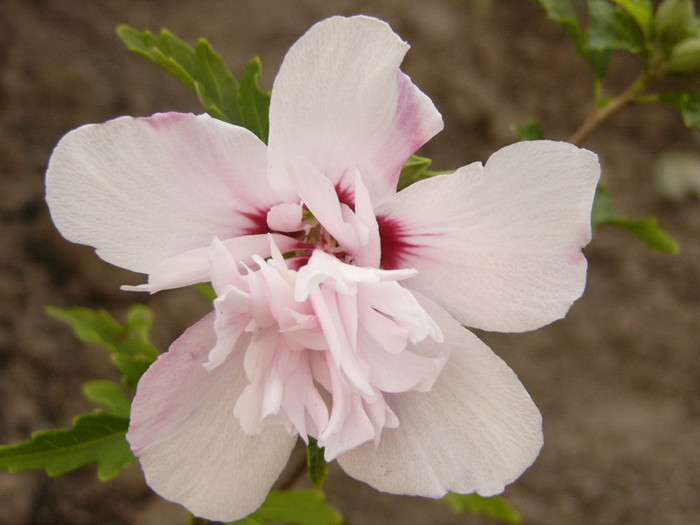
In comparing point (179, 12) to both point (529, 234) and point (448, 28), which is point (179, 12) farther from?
point (529, 234)

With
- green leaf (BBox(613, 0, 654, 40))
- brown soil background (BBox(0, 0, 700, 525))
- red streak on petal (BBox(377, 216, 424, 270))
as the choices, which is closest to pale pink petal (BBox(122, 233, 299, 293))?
red streak on petal (BBox(377, 216, 424, 270))

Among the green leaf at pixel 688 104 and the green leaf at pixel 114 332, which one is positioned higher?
the green leaf at pixel 688 104

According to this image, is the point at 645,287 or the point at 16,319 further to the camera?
the point at 645,287

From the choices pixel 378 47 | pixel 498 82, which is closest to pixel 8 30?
pixel 498 82

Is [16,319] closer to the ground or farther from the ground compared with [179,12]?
closer to the ground

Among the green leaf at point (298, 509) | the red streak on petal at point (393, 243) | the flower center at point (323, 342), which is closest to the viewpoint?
the flower center at point (323, 342)

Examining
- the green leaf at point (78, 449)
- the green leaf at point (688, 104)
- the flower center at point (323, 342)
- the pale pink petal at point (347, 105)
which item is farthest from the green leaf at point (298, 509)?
the green leaf at point (688, 104)

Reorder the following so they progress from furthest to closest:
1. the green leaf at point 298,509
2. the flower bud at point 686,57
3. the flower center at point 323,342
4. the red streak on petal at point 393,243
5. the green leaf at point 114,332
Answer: the green leaf at point 114,332, the green leaf at point 298,509, the flower bud at point 686,57, the red streak on petal at point 393,243, the flower center at point 323,342

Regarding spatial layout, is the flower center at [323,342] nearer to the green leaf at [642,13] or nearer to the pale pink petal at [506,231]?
the pale pink petal at [506,231]
